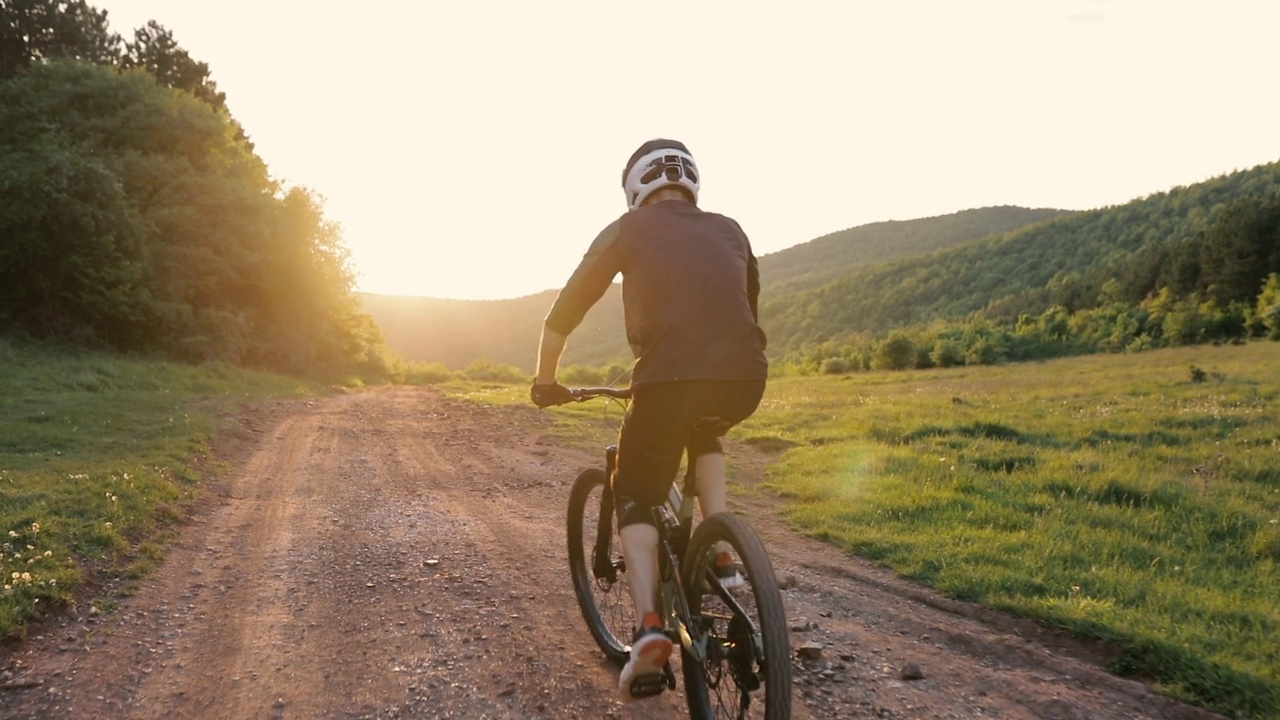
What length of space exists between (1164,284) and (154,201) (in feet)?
173

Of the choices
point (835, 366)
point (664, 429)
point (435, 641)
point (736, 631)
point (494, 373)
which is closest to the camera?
point (736, 631)

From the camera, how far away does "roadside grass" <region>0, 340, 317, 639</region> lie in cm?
477

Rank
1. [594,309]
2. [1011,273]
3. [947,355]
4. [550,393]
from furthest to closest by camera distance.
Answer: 1. [594,309]
2. [1011,273]
3. [947,355]
4. [550,393]

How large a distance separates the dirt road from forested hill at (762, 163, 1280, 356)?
57553mm

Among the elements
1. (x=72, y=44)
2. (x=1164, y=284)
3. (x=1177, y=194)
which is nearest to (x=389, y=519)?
(x=72, y=44)

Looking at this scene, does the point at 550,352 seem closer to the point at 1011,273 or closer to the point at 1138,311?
the point at 1138,311

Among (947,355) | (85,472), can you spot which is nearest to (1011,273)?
(947,355)

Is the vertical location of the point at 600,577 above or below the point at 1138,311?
below

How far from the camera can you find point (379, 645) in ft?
12.9

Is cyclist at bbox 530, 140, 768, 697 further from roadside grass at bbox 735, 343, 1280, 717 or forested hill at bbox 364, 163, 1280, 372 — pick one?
forested hill at bbox 364, 163, 1280, 372

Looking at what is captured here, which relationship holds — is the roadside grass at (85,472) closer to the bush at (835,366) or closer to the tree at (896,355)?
the bush at (835,366)

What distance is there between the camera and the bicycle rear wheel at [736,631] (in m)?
2.40

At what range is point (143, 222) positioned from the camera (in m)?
21.0

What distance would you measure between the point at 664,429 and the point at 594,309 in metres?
94.9
